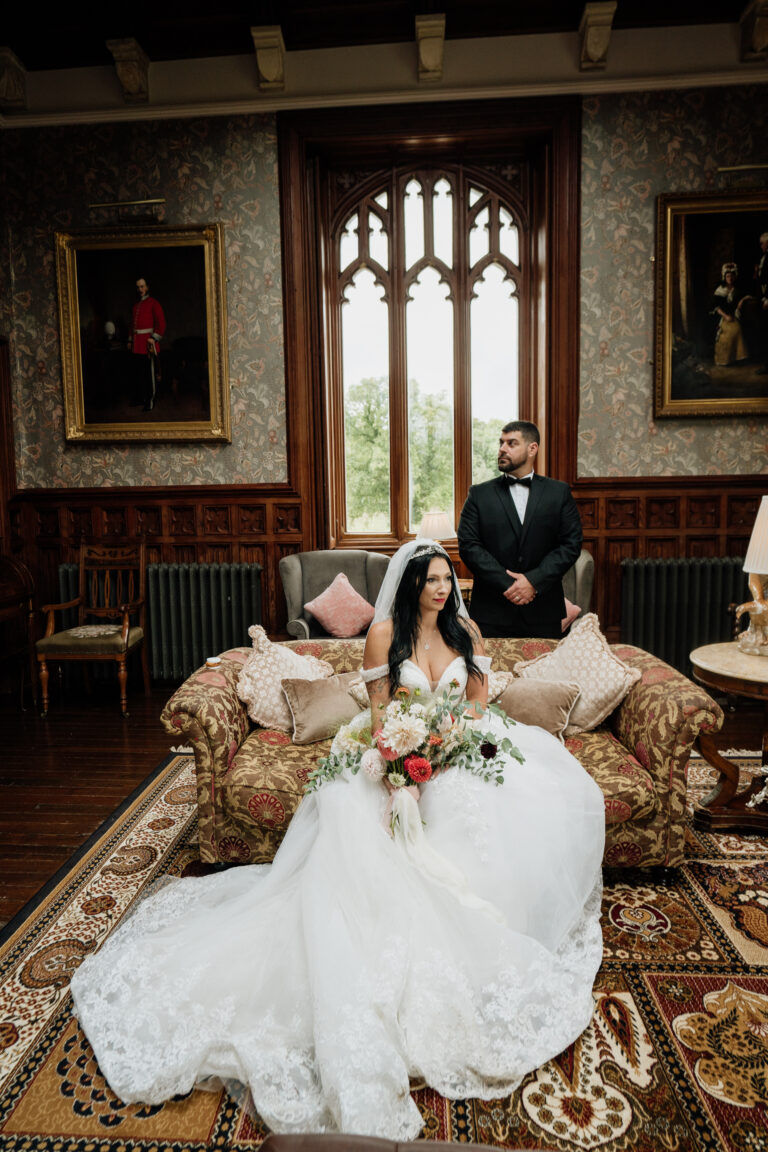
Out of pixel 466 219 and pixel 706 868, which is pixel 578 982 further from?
pixel 466 219

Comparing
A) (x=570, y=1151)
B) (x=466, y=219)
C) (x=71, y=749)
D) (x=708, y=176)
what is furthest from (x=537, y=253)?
(x=570, y=1151)

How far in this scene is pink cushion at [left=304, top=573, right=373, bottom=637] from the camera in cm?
514

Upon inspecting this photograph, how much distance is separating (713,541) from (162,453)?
432 cm

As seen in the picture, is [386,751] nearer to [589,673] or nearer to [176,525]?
[589,673]

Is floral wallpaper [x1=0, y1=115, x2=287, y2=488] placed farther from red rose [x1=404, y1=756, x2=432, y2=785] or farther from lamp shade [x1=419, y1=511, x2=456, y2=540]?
red rose [x1=404, y1=756, x2=432, y2=785]

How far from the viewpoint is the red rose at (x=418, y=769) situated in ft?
7.42

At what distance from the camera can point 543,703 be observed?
3.12m

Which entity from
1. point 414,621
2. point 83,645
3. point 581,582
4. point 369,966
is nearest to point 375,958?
point 369,966

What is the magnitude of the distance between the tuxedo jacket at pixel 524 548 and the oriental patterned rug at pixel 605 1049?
1.47 m

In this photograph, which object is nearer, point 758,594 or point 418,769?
point 418,769

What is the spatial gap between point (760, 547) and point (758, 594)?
0.25 metres

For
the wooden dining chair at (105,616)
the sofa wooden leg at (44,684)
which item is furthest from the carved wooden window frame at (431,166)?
the sofa wooden leg at (44,684)

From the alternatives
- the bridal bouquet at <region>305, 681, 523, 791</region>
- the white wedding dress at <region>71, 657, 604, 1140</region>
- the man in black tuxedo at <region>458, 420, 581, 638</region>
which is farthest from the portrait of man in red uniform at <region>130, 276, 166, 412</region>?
the white wedding dress at <region>71, 657, 604, 1140</region>

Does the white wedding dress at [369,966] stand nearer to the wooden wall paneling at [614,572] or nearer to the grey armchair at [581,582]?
the grey armchair at [581,582]
